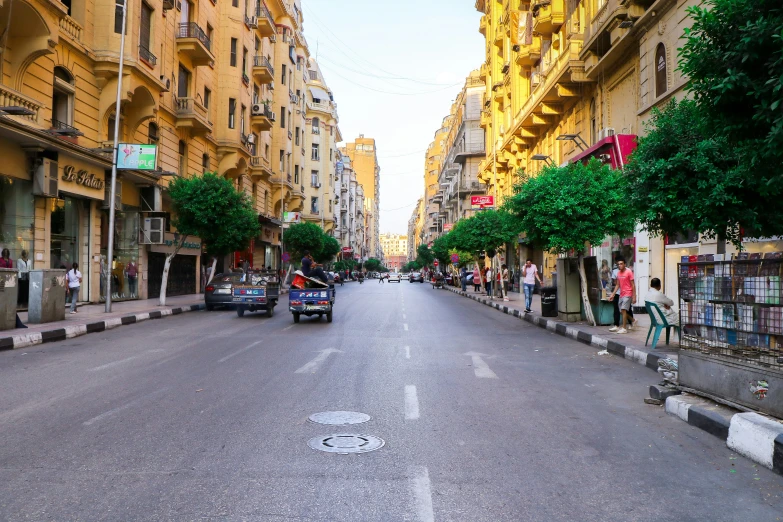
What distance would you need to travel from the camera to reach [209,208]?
22797 millimetres

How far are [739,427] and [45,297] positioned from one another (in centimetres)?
1532

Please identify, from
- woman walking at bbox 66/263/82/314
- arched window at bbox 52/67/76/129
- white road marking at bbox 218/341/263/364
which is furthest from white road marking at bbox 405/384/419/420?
arched window at bbox 52/67/76/129

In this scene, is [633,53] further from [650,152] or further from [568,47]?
[650,152]

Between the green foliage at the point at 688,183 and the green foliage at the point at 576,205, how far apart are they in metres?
5.17

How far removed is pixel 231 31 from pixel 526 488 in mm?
35154

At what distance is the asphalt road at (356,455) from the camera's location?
380 cm

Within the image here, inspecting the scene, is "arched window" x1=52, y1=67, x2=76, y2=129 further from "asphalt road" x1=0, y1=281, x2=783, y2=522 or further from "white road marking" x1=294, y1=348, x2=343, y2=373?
"white road marking" x1=294, y1=348, x2=343, y2=373

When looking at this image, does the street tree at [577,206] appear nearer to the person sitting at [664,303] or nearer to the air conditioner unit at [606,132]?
the person sitting at [664,303]

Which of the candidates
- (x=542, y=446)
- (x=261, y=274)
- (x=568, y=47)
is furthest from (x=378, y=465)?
(x=568, y=47)

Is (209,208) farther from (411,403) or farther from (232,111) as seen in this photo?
(411,403)

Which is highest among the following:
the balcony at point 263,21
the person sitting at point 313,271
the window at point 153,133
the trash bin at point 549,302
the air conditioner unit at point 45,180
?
the balcony at point 263,21

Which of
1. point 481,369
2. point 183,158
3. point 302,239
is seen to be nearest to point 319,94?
A: point 302,239

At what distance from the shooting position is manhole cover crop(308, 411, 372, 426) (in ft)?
19.2

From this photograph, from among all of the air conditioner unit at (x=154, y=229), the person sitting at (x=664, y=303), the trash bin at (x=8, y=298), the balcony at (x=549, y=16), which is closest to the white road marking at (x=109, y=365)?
the trash bin at (x=8, y=298)
